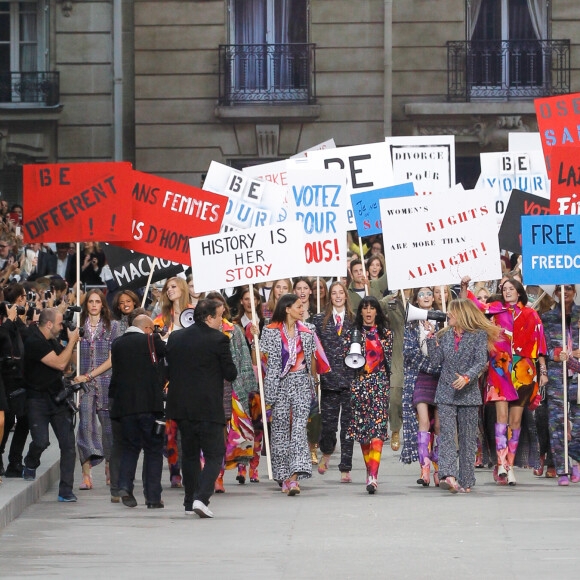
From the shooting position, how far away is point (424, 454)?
1393 centimetres

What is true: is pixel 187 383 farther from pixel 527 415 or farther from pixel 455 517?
pixel 527 415

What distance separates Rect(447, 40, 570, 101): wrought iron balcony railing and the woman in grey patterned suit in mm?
14678

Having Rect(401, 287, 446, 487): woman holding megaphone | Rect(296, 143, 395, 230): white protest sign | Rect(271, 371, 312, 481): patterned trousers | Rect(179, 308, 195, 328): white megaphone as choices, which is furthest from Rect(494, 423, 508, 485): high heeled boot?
Rect(296, 143, 395, 230): white protest sign

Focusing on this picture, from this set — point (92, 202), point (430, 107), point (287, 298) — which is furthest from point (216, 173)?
point (430, 107)

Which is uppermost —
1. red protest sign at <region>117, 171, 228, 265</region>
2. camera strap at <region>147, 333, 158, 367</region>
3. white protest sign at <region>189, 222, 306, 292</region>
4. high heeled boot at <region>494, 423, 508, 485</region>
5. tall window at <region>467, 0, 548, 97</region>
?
tall window at <region>467, 0, 548, 97</region>

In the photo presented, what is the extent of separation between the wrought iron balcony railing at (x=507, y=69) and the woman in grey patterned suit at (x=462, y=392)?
14.7 m

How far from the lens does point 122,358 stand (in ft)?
42.2

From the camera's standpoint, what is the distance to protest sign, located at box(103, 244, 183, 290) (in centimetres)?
1609

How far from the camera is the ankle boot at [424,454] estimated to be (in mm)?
13914

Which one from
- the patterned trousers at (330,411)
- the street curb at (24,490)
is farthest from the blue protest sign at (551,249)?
the street curb at (24,490)

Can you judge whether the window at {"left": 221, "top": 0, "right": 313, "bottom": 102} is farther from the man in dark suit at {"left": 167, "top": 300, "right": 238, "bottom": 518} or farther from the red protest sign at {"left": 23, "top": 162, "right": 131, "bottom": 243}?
the man in dark suit at {"left": 167, "top": 300, "right": 238, "bottom": 518}

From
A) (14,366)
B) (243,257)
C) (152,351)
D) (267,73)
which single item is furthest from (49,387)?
(267,73)

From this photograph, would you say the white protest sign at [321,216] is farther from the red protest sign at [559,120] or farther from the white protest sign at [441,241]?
the red protest sign at [559,120]

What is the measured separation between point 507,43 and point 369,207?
11.0 meters
